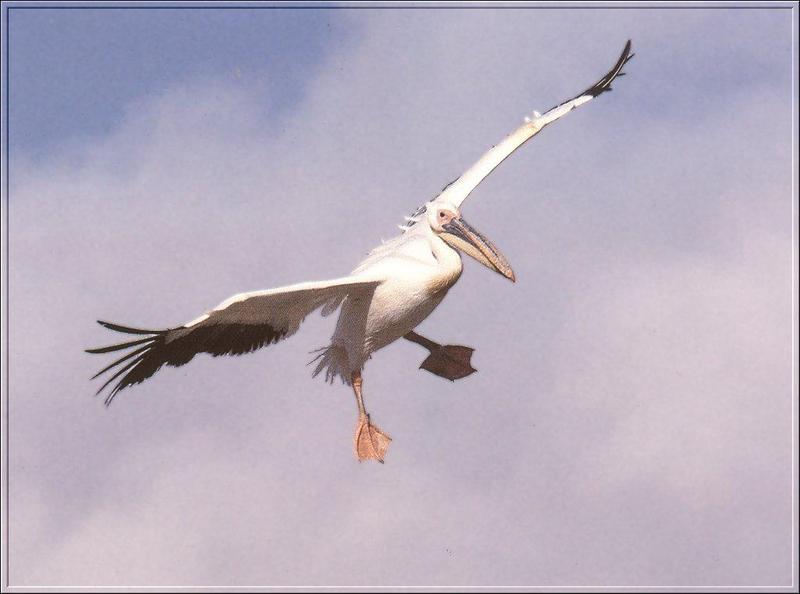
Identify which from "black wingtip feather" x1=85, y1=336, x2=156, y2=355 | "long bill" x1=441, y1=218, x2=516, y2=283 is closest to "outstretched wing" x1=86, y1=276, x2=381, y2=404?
"black wingtip feather" x1=85, y1=336, x2=156, y2=355

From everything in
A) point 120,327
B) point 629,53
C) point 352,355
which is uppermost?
point 629,53

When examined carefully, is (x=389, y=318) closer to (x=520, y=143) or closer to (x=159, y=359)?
(x=159, y=359)

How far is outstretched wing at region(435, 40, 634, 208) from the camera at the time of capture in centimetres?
1509

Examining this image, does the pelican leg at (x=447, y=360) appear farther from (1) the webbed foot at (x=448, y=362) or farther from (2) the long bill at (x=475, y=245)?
(2) the long bill at (x=475, y=245)

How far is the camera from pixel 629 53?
1681 centimetres

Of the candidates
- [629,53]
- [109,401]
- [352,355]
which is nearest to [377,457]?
[352,355]

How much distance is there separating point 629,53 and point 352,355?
581 centimetres

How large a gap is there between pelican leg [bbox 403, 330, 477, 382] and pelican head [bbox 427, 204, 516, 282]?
167 cm

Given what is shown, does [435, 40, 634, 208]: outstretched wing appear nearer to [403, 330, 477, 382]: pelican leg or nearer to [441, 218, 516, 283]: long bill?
[441, 218, 516, 283]: long bill

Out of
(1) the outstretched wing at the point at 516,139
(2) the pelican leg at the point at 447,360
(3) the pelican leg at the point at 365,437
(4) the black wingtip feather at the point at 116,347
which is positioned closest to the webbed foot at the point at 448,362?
(2) the pelican leg at the point at 447,360

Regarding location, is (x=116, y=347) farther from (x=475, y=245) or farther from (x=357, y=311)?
(x=475, y=245)

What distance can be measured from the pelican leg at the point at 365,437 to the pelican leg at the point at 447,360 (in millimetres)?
1119

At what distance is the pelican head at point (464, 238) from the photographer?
13391mm

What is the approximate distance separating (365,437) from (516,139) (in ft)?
13.3
